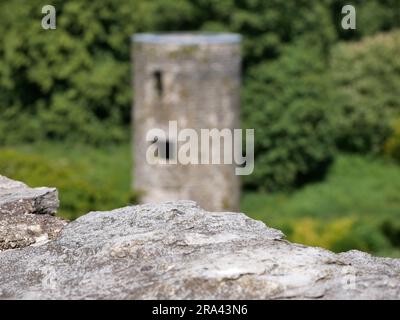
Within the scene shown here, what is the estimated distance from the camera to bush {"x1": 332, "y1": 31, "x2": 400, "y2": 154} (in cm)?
2808

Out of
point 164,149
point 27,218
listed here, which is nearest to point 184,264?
point 27,218

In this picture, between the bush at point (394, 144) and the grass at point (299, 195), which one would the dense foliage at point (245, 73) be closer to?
the bush at point (394, 144)

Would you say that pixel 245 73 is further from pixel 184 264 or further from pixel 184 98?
pixel 184 264

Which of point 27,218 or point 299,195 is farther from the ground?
point 27,218

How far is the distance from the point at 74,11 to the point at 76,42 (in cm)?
96

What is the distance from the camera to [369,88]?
92.2 ft

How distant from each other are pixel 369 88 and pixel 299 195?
15.8ft

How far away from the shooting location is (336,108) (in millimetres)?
26812

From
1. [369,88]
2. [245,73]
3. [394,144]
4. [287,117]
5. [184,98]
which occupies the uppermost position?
[184,98]

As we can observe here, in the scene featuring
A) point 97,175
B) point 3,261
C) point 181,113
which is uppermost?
point 3,261

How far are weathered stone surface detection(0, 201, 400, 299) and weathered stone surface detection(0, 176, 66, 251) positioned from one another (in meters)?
0.10

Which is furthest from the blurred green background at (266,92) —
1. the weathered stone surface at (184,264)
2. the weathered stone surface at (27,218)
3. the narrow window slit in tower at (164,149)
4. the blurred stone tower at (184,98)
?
the weathered stone surface at (184,264)
